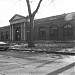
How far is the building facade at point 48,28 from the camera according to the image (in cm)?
3519

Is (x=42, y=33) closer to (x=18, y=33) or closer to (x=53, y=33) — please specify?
(x=53, y=33)

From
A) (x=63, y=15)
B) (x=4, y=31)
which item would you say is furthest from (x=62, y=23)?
(x=4, y=31)

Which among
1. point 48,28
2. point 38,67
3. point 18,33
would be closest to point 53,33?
point 48,28

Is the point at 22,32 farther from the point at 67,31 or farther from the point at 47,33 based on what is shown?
the point at 67,31

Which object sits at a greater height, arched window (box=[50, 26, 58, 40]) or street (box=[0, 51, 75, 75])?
arched window (box=[50, 26, 58, 40])

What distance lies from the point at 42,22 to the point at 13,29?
532 inches

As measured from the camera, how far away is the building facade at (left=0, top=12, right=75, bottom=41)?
1385 inches

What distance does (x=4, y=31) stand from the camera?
56219 mm

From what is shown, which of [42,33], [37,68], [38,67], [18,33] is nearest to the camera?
[37,68]

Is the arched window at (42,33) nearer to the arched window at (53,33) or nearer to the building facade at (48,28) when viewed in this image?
the building facade at (48,28)

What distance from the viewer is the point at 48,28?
39844 mm

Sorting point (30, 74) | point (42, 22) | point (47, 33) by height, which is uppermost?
point (42, 22)

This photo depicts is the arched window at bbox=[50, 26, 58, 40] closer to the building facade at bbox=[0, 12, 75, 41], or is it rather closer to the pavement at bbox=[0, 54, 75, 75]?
the building facade at bbox=[0, 12, 75, 41]

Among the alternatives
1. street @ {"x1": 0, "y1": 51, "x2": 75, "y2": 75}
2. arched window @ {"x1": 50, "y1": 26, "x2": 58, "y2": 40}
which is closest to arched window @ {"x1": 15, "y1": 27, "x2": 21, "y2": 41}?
arched window @ {"x1": 50, "y1": 26, "x2": 58, "y2": 40}
